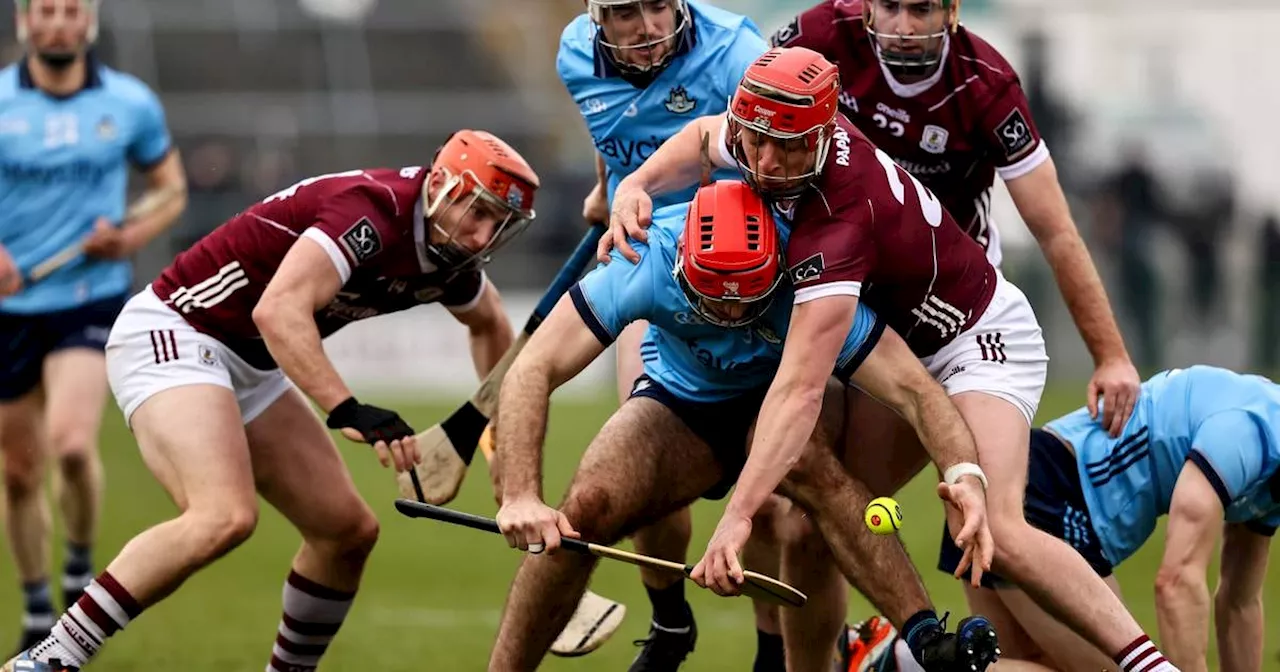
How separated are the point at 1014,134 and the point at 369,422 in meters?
2.42

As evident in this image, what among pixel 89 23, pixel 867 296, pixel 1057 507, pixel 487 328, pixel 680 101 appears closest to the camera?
pixel 867 296

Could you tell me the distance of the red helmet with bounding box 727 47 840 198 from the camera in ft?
18.5

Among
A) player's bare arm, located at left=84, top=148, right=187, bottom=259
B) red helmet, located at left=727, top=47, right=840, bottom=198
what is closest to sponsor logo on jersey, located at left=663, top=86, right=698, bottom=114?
red helmet, located at left=727, top=47, right=840, bottom=198

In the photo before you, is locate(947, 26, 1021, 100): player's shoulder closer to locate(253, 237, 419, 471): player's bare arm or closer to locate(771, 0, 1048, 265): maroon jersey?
locate(771, 0, 1048, 265): maroon jersey

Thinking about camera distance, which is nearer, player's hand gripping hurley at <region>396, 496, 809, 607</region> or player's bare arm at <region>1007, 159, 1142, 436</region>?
player's hand gripping hurley at <region>396, 496, 809, 607</region>

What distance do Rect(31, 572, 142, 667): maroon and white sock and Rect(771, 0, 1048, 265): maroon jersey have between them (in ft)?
9.70

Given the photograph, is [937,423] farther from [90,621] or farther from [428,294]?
[90,621]

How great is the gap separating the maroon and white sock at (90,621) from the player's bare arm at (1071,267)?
10.7 ft

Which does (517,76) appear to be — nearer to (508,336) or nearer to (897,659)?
(508,336)

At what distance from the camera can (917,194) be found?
19.7 ft

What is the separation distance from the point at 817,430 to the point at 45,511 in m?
4.27

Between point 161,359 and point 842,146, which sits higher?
point 842,146

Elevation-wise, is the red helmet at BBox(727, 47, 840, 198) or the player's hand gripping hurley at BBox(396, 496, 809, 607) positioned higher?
the red helmet at BBox(727, 47, 840, 198)

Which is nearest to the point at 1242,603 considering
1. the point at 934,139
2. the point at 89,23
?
the point at 934,139
